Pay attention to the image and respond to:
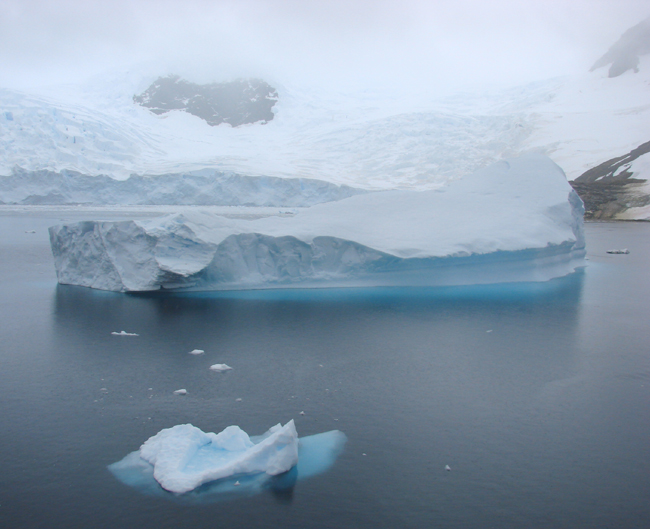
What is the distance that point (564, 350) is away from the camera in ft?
16.1

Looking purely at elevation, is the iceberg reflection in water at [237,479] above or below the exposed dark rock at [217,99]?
below

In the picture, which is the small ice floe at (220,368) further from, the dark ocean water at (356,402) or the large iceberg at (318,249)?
the large iceberg at (318,249)

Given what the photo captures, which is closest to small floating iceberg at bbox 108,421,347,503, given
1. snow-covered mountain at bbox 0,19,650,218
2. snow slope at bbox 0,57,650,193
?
snow-covered mountain at bbox 0,19,650,218

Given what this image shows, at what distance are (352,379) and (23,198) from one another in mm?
20855

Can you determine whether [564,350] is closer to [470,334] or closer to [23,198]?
[470,334]

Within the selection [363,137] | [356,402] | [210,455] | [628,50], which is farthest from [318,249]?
[628,50]

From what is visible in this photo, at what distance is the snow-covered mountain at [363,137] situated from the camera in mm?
21094

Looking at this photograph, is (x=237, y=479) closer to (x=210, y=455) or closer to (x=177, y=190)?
(x=210, y=455)

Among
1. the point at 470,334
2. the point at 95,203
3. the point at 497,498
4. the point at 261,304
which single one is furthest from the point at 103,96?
the point at 497,498

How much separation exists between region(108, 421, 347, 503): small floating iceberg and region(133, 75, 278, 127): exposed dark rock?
35.0 m

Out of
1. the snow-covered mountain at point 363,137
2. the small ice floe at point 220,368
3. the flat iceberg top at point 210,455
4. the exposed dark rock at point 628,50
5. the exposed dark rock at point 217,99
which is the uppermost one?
the exposed dark rock at point 628,50

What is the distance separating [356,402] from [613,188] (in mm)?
21522

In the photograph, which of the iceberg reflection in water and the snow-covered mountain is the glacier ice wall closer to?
the snow-covered mountain

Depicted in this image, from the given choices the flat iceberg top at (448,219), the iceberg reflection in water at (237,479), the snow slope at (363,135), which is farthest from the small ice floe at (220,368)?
the snow slope at (363,135)
